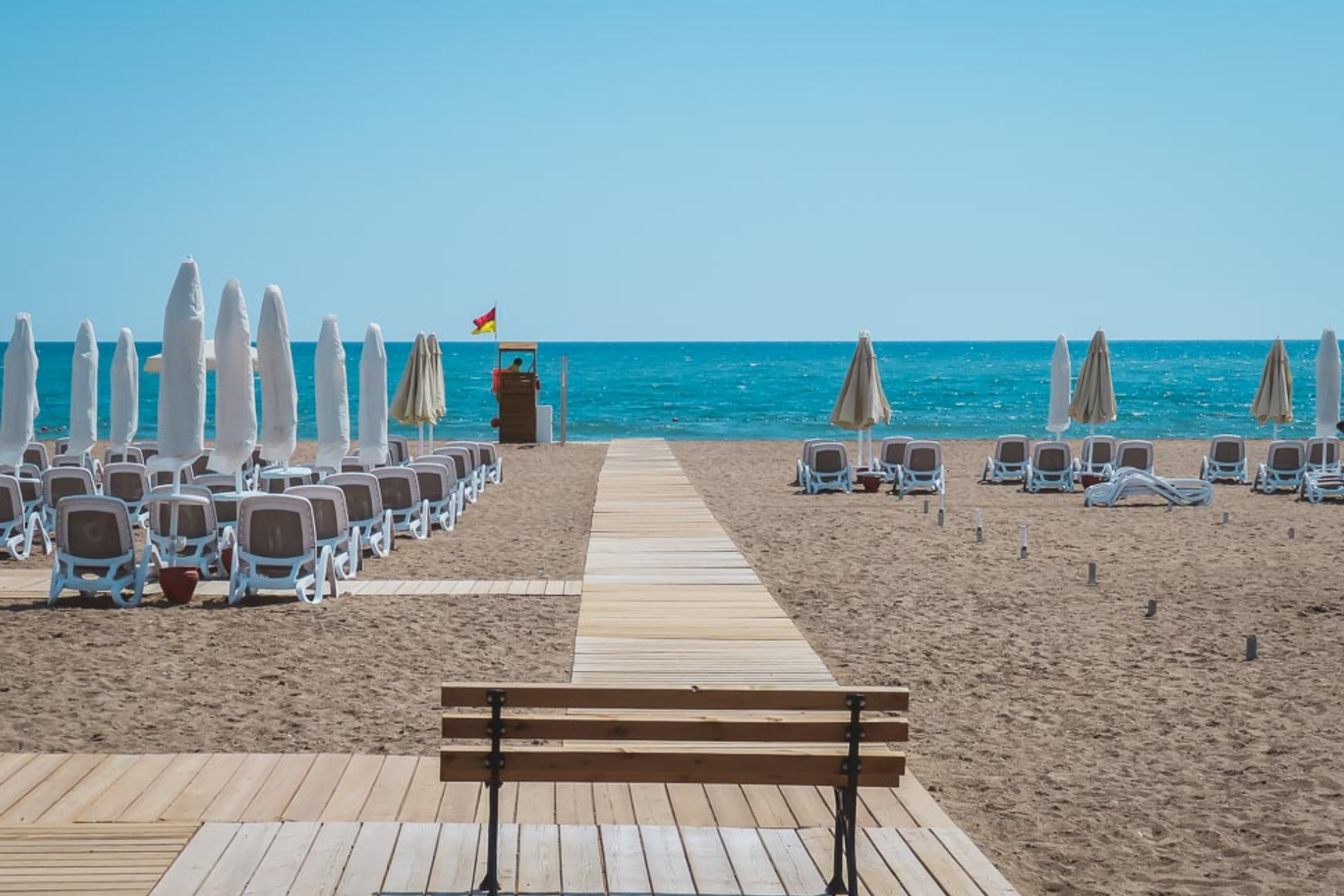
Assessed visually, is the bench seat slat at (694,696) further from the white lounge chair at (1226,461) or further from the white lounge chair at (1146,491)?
the white lounge chair at (1226,461)

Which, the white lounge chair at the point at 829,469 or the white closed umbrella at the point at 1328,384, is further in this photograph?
the white closed umbrella at the point at 1328,384

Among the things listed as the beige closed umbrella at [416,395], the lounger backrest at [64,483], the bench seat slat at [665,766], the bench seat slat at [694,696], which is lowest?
the lounger backrest at [64,483]

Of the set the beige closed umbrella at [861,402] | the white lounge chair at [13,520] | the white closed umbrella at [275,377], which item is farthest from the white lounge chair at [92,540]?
the beige closed umbrella at [861,402]

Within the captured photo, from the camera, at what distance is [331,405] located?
12.6m

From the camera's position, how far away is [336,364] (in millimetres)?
12922

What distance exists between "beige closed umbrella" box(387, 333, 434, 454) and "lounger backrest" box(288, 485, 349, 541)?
793 cm

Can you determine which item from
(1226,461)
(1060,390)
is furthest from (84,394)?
(1226,461)

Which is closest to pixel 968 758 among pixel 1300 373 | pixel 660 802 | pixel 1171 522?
pixel 660 802

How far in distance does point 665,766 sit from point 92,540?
22.2 ft

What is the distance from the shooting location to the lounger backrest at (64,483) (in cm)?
1274

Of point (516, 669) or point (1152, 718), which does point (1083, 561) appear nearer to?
point (1152, 718)

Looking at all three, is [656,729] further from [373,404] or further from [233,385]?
[373,404]

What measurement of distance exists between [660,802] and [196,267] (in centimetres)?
650

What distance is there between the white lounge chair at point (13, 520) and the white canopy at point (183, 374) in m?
2.88
